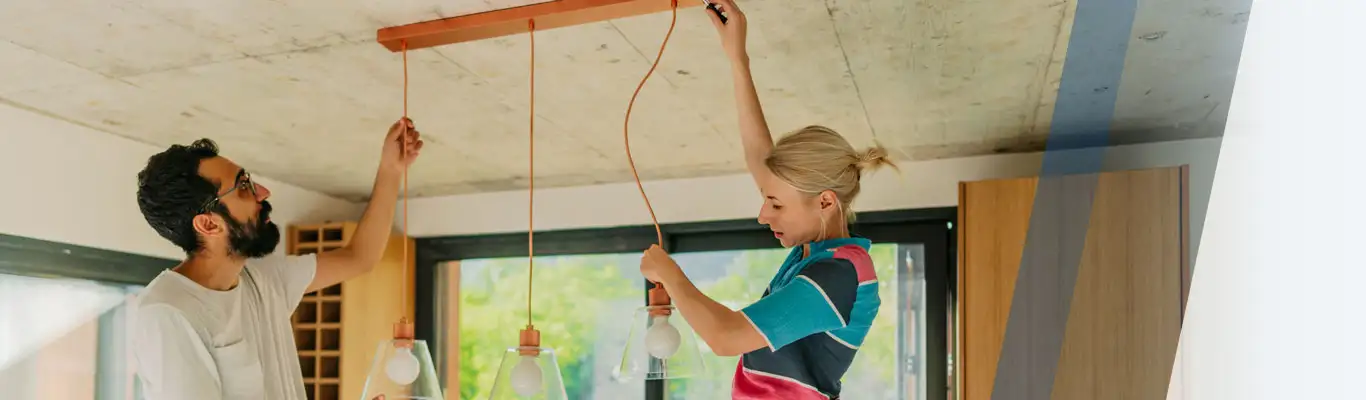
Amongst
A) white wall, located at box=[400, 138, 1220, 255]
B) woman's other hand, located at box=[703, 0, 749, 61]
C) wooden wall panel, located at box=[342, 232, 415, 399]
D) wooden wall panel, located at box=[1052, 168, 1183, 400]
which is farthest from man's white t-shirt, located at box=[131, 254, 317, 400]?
wooden wall panel, located at box=[1052, 168, 1183, 400]

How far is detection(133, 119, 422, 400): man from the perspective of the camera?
7.00 feet

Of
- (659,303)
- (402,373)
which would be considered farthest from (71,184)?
(659,303)

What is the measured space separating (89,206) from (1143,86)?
3.18 meters

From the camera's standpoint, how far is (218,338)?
221cm

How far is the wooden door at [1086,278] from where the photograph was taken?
10.4 ft

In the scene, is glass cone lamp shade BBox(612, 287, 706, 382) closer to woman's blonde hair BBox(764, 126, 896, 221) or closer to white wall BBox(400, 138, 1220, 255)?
woman's blonde hair BBox(764, 126, 896, 221)

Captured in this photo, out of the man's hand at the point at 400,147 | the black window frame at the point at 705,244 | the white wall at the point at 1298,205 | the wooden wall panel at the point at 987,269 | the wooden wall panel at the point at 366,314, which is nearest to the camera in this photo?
the white wall at the point at 1298,205

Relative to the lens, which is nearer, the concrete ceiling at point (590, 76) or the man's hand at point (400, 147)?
the concrete ceiling at point (590, 76)

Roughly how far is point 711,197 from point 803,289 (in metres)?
2.47

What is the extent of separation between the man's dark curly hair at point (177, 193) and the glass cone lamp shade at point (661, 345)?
97 centimetres

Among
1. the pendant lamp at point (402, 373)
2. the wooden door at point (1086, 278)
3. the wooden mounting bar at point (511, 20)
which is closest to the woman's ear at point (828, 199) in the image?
the wooden mounting bar at point (511, 20)

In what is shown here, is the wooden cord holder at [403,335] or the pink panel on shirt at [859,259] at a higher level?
the pink panel on shirt at [859,259]

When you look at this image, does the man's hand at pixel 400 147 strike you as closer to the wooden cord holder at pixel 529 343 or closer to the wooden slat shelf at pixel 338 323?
the wooden cord holder at pixel 529 343

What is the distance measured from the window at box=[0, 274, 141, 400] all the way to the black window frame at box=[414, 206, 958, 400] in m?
1.28
